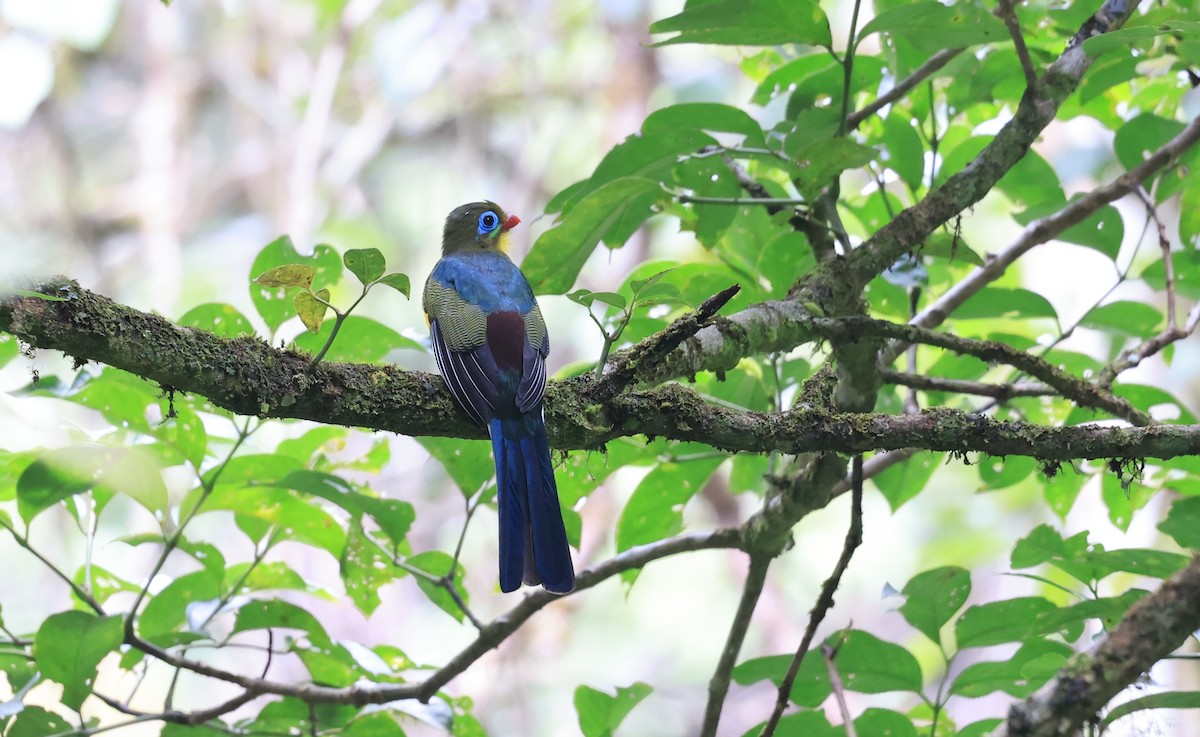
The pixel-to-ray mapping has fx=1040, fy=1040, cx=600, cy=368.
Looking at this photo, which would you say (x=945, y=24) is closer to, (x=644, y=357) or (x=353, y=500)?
(x=644, y=357)

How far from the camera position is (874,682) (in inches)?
90.0

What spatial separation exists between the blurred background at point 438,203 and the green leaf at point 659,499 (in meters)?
4.96

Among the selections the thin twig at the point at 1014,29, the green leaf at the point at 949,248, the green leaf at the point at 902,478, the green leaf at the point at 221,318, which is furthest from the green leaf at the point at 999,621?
the green leaf at the point at 221,318

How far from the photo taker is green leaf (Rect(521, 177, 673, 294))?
84.5 inches

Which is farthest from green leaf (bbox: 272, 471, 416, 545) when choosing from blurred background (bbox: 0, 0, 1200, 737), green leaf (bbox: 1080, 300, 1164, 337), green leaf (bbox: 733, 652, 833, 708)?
blurred background (bbox: 0, 0, 1200, 737)

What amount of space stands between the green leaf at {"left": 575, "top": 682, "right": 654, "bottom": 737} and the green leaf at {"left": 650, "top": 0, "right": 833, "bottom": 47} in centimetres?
143

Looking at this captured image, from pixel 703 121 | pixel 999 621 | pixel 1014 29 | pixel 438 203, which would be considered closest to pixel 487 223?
pixel 703 121

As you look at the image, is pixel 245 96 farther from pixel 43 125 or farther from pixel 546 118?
pixel 546 118

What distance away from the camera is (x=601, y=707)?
2.38 m

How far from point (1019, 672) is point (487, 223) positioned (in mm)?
2367

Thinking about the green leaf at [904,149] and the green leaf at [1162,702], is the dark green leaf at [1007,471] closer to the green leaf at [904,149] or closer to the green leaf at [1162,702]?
the green leaf at [904,149]

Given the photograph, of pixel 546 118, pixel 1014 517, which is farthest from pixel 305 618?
pixel 546 118

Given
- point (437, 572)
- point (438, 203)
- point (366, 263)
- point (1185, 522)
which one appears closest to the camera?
point (366, 263)

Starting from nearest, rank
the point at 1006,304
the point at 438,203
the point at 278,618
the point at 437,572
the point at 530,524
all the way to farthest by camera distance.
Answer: the point at 530,524, the point at 278,618, the point at 437,572, the point at 1006,304, the point at 438,203
